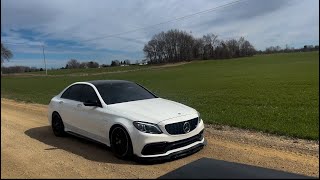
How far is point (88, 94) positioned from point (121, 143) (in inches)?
77.9

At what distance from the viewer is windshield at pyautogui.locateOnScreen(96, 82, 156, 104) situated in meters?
8.18

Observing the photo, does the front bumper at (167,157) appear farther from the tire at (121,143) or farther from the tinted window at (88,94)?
the tinted window at (88,94)

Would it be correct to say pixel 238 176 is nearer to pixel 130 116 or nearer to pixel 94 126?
pixel 130 116

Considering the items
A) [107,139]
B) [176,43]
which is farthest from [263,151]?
[176,43]

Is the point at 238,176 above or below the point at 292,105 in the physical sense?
above

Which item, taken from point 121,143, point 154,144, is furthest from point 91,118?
point 154,144

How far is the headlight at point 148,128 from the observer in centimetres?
681

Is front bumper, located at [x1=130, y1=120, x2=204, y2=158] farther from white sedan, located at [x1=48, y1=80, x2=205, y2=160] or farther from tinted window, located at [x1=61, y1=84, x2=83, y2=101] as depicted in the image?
tinted window, located at [x1=61, y1=84, x2=83, y2=101]

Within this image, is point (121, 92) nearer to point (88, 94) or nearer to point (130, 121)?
point (88, 94)

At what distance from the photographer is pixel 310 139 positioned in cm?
844

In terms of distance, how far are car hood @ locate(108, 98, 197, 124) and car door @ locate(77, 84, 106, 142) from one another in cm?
35

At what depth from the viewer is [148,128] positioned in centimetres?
684

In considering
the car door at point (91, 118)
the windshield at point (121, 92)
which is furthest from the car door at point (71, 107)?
the windshield at point (121, 92)

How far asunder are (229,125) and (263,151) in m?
3.10
